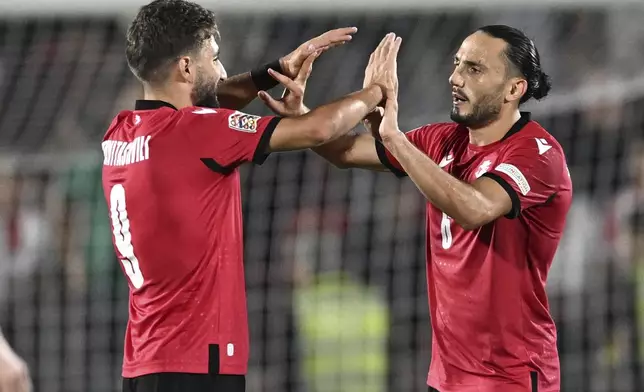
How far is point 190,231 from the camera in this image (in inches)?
144

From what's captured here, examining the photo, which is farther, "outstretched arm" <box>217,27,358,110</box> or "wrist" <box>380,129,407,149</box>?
"outstretched arm" <box>217,27,358,110</box>

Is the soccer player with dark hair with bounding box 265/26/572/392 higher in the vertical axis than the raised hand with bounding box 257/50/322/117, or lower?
lower

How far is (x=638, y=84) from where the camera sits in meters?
6.93

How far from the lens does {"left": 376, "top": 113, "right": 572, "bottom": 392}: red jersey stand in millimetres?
3891

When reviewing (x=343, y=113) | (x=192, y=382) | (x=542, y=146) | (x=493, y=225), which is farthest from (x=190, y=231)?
(x=542, y=146)

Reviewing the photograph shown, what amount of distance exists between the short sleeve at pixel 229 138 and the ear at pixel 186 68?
0.69 ft

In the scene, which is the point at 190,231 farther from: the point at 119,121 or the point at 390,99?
the point at 390,99

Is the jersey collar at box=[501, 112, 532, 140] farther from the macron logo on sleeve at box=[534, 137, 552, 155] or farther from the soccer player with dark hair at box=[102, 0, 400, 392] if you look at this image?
the soccer player with dark hair at box=[102, 0, 400, 392]

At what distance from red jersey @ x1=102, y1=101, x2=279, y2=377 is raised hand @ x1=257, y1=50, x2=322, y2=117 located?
44cm

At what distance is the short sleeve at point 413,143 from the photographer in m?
4.29

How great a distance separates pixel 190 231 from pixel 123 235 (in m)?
0.27

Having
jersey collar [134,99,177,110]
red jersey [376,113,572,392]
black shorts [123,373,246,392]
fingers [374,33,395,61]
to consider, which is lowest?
black shorts [123,373,246,392]

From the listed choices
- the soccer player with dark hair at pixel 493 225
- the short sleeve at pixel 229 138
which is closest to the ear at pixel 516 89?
the soccer player with dark hair at pixel 493 225

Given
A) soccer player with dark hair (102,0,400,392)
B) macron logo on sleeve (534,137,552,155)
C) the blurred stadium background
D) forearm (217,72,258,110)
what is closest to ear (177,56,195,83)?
soccer player with dark hair (102,0,400,392)
